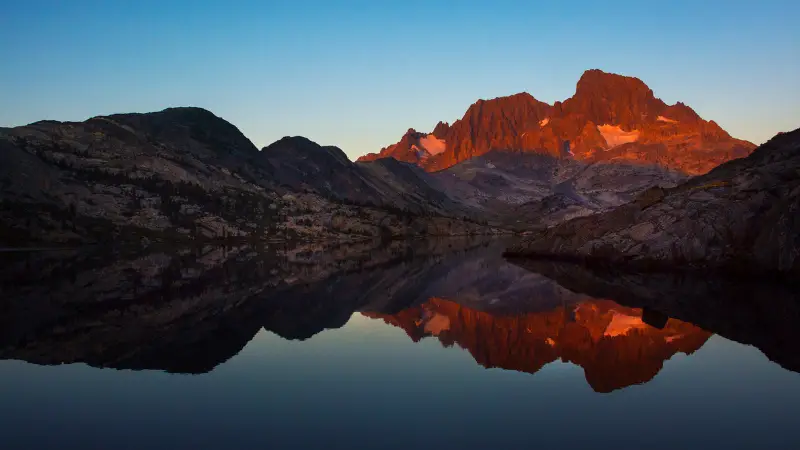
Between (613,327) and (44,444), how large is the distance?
32151mm

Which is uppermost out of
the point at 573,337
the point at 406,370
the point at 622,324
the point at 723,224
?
the point at 723,224

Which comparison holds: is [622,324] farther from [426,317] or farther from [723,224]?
[723,224]

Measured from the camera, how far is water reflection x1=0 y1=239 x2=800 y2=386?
31094 mm

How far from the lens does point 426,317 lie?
47.2m

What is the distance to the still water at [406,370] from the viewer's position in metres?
19.0

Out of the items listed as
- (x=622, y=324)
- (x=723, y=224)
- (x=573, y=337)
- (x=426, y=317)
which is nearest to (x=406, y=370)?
(x=573, y=337)

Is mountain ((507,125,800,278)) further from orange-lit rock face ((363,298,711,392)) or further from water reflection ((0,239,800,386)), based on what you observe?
orange-lit rock face ((363,298,711,392))

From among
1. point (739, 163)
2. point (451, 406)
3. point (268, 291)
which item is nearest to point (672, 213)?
point (739, 163)

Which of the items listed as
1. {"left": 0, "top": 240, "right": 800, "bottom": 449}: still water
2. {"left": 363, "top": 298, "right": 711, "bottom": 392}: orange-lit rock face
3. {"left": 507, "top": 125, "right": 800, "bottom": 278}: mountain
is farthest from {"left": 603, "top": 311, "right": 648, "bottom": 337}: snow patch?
{"left": 507, "top": 125, "right": 800, "bottom": 278}: mountain

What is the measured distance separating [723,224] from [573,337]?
4740 cm

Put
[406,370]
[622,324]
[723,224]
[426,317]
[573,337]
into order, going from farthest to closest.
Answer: [723,224] → [426,317] → [622,324] → [573,337] → [406,370]

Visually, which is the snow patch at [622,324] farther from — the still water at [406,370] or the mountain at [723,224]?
the mountain at [723,224]

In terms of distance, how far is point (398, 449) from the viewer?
17.4 m

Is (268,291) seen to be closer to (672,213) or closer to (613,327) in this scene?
(613,327)
